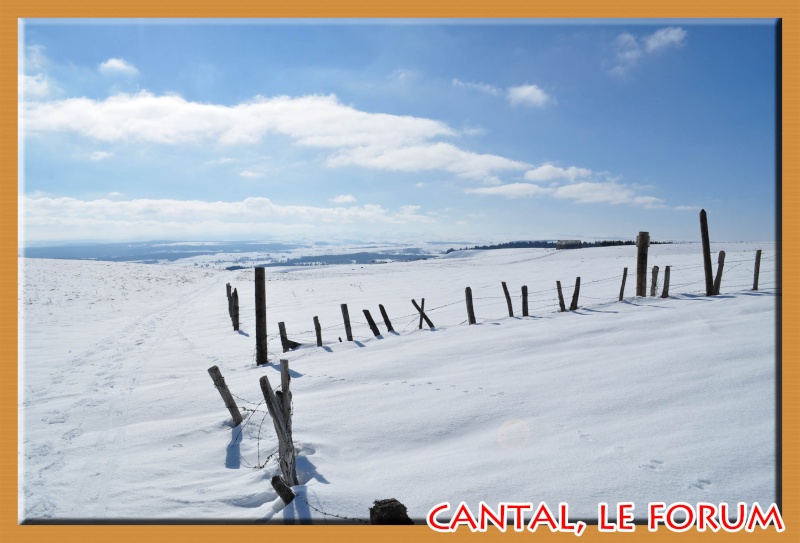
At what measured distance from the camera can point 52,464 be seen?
502 cm

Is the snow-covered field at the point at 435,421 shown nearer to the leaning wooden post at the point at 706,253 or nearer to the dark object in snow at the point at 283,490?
the dark object in snow at the point at 283,490

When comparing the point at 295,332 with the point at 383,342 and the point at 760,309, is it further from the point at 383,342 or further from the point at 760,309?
the point at 760,309

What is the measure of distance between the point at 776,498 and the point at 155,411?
793cm

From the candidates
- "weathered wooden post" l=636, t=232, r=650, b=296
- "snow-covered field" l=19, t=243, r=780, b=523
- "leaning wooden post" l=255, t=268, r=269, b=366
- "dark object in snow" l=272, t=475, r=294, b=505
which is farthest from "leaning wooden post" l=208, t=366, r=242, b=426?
"weathered wooden post" l=636, t=232, r=650, b=296

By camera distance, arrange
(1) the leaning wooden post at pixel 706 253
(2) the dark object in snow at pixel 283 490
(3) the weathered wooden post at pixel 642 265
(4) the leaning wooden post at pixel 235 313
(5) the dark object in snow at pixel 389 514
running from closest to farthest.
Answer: (5) the dark object in snow at pixel 389 514 < (2) the dark object in snow at pixel 283 490 < (1) the leaning wooden post at pixel 706 253 < (3) the weathered wooden post at pixel 642 265 < (4) the leaning wooden post at pixel 235 313

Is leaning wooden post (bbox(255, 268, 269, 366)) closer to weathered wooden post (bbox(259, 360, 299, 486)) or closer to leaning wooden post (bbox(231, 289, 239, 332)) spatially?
leaning wooden post (bbox(231, 289, 239, 332))

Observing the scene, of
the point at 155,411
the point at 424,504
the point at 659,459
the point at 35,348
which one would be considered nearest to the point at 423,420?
the point at 424,504

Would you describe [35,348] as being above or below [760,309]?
below

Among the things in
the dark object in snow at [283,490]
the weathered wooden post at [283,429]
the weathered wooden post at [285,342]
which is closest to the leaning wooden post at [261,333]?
the weathered wooden post at [285,342]

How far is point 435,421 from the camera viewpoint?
5359 mm

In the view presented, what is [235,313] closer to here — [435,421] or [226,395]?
[226,395]

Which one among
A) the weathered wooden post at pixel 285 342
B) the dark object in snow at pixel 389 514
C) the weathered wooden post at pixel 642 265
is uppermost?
the weathered wooden post at pixel 642 265

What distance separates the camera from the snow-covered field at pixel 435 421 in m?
3.90

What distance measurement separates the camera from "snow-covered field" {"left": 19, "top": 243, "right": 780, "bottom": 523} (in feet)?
12.8
